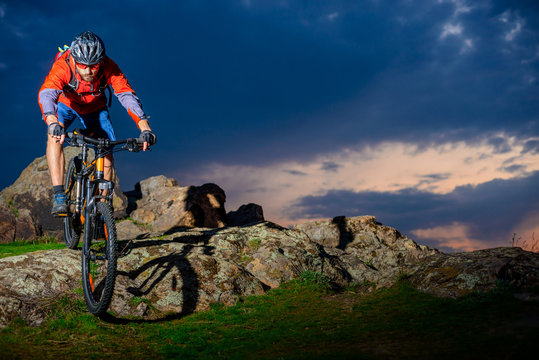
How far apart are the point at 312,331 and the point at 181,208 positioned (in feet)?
42.7

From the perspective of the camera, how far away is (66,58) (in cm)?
749

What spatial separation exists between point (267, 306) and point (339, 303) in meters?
1.28

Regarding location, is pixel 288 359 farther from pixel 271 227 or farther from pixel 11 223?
pixel 11 223

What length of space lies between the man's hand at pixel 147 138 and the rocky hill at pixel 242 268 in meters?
1.99

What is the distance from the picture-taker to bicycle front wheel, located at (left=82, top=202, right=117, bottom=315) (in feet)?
20.3

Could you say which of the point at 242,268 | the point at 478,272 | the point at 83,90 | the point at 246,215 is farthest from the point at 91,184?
the point at 246,215

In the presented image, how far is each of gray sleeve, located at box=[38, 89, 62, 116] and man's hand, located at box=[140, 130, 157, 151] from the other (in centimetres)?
163

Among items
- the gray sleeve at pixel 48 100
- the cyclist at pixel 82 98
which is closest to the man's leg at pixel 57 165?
the cyclist at pixel 82 98

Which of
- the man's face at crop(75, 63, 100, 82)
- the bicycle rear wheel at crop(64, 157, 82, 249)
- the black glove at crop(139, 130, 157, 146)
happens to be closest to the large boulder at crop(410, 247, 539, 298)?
the black glove at crop(139, 130, 157, 146)

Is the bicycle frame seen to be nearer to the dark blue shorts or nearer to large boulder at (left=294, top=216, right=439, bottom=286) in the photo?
the dark blue shorts

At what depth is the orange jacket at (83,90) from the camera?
725cm

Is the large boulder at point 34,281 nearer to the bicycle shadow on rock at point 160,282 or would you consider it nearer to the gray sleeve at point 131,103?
the bicycle shadow on rock at point 160,282

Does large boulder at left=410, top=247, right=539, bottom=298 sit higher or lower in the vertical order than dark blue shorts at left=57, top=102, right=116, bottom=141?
lower

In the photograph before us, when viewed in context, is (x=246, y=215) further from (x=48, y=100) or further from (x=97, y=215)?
(x=48, y=100)
